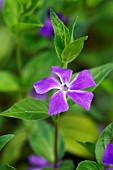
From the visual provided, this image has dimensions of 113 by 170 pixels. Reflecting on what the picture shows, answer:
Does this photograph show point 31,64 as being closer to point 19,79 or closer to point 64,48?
point 19,79

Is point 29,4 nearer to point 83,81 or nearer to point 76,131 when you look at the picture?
point 83,81

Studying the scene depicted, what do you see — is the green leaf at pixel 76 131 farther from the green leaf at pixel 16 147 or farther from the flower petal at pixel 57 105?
the flower petal at pixel 57 105

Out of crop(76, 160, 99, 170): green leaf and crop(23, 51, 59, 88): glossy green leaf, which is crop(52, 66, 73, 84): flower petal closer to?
crop(76, 160, 99, 170): green leaf

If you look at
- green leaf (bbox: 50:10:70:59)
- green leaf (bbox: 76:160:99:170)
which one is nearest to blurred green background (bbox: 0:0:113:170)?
green leaf (bbox: 50:10:70:59)

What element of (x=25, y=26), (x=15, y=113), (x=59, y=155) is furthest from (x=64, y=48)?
(x=59, y=155)

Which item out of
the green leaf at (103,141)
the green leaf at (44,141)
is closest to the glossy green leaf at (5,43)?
the green leaf at (44,141)

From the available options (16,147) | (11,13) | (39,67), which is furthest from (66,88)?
(16,147)

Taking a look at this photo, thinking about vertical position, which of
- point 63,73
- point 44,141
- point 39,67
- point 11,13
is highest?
point 11,13
